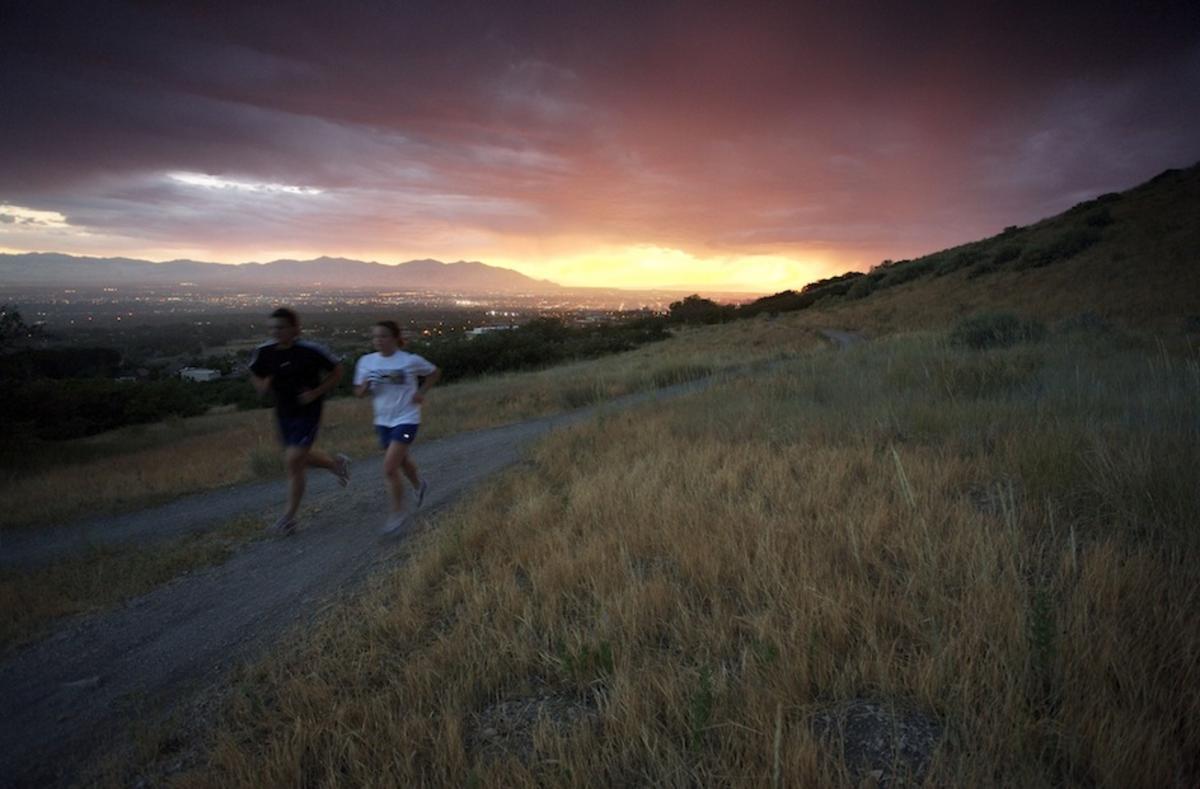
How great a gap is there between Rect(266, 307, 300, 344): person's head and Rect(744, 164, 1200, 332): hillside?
15327 millimetres

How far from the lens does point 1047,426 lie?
162 inches

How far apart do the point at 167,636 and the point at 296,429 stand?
2245 mm

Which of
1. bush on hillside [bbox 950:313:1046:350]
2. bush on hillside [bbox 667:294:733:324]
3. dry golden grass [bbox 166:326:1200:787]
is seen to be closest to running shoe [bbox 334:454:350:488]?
dry golden grass [bbox 166:326:1200:787]

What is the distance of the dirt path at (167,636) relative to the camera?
2.80 m

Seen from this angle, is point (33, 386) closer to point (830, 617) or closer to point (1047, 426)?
point (830, 617)

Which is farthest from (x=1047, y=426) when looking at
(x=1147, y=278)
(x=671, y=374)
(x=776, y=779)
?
(x=1147, y=278)

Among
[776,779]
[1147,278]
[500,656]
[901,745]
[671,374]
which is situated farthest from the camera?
[1147,278]

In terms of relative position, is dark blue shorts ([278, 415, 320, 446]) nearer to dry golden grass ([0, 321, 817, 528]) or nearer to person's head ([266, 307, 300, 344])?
person's head ([266, 307, 300, 344])

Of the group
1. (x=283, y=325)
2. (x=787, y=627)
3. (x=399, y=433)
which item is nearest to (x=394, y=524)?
(x=399, y=433)

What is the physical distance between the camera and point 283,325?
5363mm

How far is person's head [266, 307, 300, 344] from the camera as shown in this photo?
17.5 ft

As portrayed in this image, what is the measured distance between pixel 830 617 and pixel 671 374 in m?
12.7

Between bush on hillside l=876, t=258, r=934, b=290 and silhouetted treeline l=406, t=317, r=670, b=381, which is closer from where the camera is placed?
silhouetted treeline l=406, t=317, r=670, b=381

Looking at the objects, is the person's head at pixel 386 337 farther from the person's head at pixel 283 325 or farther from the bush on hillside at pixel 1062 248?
the bush on hillside at pixel 1062 248
